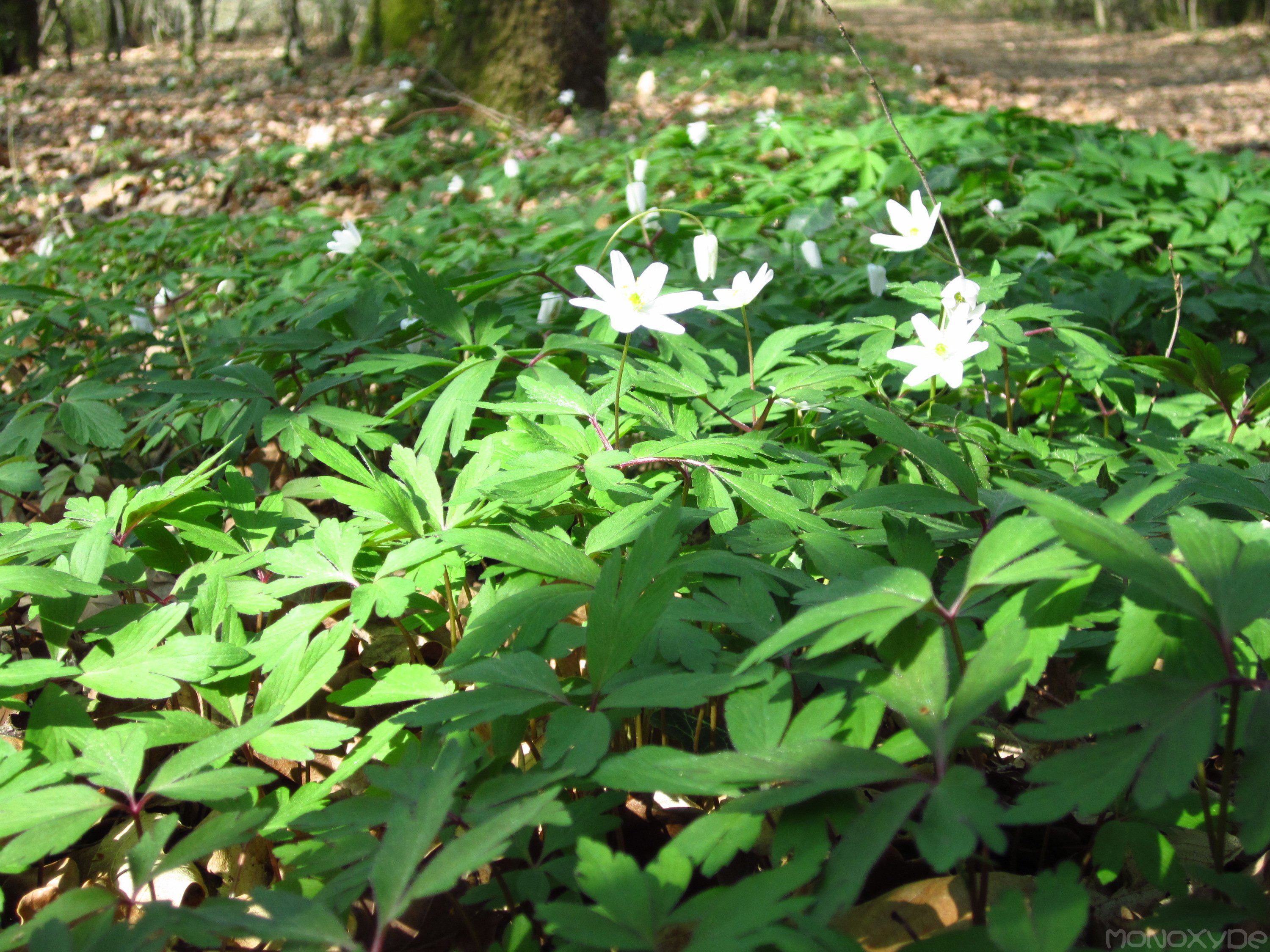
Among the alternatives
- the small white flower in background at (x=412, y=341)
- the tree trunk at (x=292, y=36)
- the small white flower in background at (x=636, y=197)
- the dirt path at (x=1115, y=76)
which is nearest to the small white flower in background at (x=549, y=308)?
the small white flower in background at (x=412, y=341)

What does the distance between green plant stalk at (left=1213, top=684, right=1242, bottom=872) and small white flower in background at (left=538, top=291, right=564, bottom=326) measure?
1.87 metres

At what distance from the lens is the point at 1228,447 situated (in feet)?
5.89

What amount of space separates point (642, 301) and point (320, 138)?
21.8ft

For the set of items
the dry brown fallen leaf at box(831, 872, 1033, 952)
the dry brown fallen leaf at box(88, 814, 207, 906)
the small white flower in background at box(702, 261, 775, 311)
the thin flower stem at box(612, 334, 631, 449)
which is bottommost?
the dry brown fallen leaf at box(88, 814, 207, 906)

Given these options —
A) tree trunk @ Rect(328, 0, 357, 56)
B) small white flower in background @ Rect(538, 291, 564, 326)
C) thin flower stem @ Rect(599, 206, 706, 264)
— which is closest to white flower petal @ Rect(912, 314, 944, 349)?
thin flower stem @ Rect(599, 206, 706, 264)

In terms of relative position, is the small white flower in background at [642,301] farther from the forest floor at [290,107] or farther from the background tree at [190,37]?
the background tree at [190,37]

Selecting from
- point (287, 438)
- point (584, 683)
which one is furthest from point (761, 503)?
point (287, 438)

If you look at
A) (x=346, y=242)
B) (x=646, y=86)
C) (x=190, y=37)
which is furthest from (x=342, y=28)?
(x=346, y=242)

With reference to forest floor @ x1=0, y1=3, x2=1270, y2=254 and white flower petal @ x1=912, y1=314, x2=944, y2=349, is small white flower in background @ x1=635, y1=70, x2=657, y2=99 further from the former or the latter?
white flower petal @ x1=912, y1=314, x2=944, y2=349

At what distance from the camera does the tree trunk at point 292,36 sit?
11.1 metres

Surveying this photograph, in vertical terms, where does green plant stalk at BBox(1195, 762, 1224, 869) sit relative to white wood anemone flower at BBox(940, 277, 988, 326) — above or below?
below

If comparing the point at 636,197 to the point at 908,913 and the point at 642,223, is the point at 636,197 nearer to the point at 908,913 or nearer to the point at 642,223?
the point at 642,223

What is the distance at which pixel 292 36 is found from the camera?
11.3 m

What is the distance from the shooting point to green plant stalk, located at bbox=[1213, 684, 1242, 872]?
0.89m
